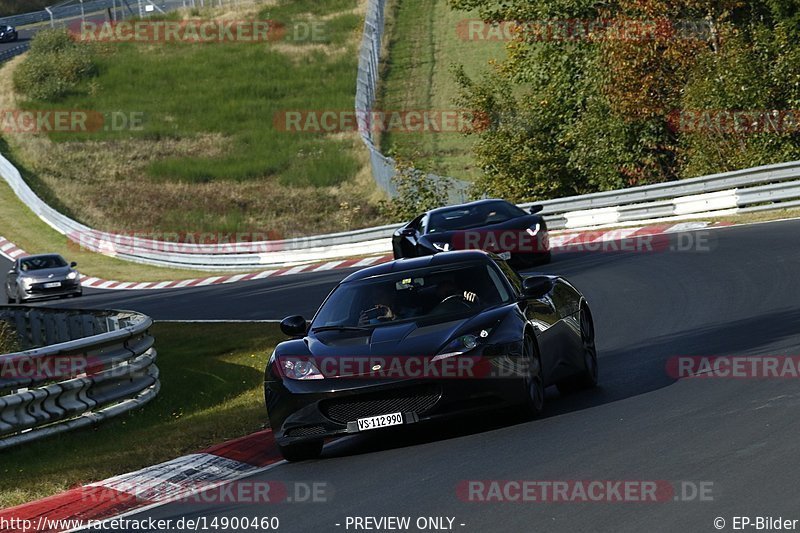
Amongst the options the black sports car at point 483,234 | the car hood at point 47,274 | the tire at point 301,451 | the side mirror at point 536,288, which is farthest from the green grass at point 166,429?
the car hood at point 47,274

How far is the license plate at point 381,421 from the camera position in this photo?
366 inches

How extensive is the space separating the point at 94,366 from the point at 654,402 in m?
5.25

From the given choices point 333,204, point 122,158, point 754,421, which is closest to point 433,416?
point 754,421

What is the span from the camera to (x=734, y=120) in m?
31.4

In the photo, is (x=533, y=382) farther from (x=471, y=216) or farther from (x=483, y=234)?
(x=471, y=216)

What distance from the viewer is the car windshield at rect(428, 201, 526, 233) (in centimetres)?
2345

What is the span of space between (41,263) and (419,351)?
26.7 metres

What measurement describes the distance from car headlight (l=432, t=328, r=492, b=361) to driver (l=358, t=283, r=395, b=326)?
0.98 m

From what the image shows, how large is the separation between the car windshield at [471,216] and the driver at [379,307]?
12594mm

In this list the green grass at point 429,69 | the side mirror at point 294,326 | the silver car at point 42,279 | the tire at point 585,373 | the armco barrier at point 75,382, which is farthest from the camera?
the green grass at point 429,69

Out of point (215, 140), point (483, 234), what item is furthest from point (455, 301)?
point (215, 140)

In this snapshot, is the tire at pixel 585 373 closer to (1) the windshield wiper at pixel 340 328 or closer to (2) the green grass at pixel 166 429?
(1) the windshield wiper at pixel 340 328

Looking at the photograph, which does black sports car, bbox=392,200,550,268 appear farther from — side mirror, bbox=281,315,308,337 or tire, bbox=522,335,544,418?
tire, bbox=522,335,544,418

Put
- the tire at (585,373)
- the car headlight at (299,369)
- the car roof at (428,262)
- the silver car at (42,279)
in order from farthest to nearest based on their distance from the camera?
the silver car at (42,279)
the tire at (585,373)
the car roof at (428,262)
the car headlight at (299,369)
